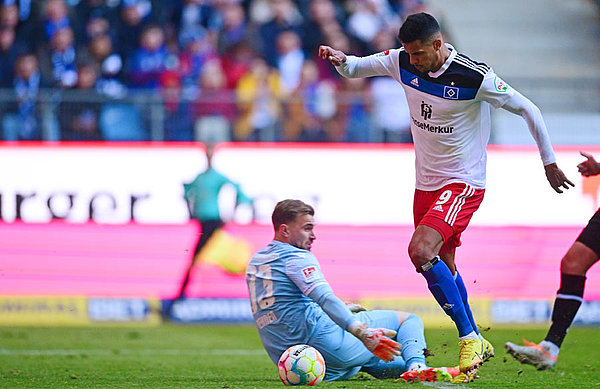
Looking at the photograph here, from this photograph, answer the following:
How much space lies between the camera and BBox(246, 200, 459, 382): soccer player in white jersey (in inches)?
263

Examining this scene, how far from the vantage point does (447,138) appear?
7141mm

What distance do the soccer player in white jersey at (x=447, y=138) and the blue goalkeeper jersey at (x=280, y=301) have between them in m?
0.85

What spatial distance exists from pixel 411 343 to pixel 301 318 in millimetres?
821

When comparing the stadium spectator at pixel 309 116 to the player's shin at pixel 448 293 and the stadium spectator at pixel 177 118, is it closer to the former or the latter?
the stadium spectator at pixel 177 118

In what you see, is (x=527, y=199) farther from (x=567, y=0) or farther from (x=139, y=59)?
(x=567, y=0)

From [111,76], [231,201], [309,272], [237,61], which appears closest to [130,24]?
[111,76]

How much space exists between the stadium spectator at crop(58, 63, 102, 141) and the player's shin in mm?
6903

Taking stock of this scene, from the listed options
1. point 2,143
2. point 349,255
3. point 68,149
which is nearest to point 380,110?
point 349,255

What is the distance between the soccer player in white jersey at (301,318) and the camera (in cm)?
668

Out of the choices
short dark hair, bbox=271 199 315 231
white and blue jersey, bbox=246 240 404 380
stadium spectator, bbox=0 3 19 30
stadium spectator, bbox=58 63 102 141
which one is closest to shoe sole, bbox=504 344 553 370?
white and blue jersey, bbox=246 240 404 380

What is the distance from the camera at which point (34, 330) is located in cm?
1162

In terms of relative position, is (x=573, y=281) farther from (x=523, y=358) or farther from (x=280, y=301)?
(x=280, y=301)

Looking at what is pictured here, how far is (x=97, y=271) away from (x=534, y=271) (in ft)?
18.2

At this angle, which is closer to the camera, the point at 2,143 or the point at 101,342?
the point at 101,342
